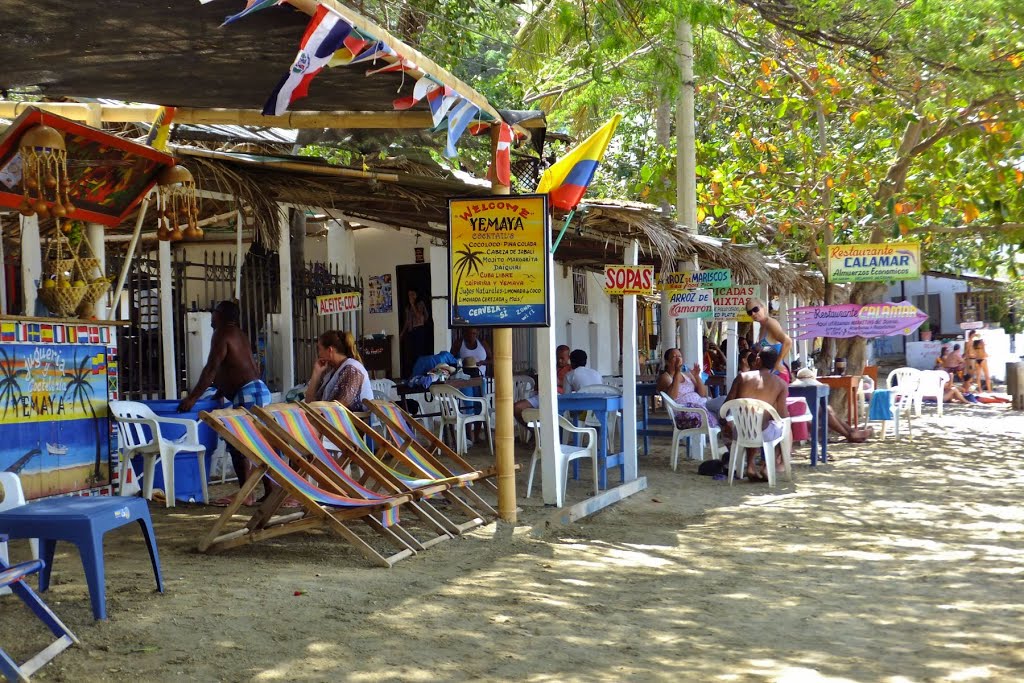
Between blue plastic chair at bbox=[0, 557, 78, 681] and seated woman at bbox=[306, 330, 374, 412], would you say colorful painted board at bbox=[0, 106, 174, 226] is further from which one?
blue plastic chair at bbox=[0, 557, 78, 681]

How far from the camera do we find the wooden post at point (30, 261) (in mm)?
7426

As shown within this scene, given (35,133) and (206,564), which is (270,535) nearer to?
(206,564)

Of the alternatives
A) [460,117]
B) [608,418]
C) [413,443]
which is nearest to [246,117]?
[460,117]

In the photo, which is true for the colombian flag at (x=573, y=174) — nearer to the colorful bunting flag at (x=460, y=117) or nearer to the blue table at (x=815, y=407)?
the colorful bunting flag at (x=460, y=117)

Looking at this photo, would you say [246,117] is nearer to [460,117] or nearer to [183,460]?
[460,117]

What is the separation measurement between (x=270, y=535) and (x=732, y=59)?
12.4 metres

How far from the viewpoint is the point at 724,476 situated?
10594 mm

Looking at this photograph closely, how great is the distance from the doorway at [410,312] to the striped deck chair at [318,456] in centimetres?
744

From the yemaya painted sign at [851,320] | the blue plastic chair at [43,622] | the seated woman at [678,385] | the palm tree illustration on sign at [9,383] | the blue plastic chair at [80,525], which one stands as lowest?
the blue plastic chair at [43,622]

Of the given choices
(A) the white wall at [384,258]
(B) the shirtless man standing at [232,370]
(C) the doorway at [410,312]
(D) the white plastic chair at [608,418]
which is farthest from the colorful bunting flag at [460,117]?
(A) the white wall at [384,258]

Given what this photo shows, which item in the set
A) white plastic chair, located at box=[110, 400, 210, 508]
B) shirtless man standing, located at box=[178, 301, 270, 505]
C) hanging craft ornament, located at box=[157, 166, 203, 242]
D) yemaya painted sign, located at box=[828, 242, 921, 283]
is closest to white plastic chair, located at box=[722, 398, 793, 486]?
yemaya painted sign, located at box=[828, 242, 921, 283]

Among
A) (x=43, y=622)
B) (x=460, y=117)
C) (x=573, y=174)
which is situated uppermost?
(x=460, y=117)

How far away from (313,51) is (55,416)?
148 inches

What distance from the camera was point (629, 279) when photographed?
9.55 metres
